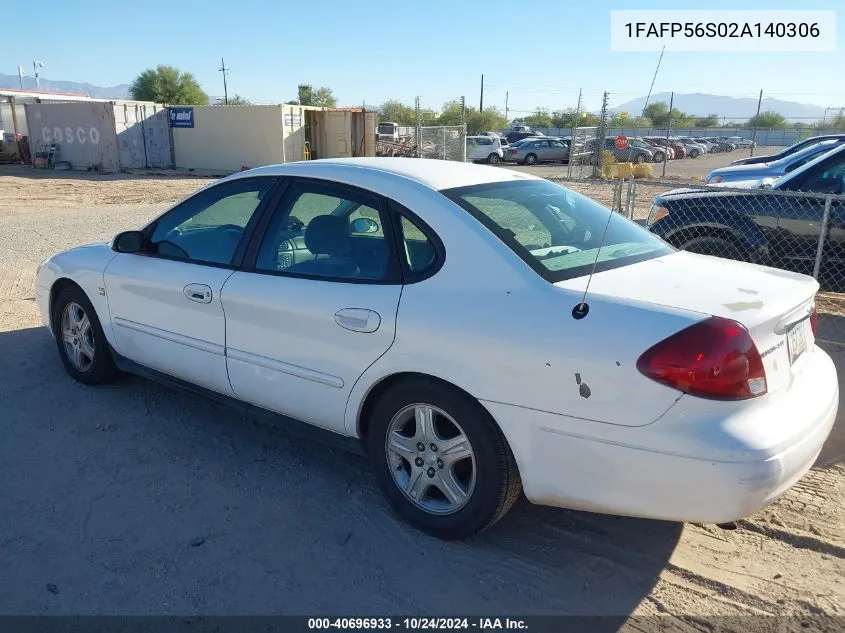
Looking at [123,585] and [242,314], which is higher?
[242,314]

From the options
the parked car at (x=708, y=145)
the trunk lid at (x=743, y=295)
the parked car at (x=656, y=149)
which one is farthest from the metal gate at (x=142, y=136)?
the parked car at (x=708, y=145)

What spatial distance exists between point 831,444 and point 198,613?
3718 millimetres

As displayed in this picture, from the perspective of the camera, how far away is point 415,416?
3.11m

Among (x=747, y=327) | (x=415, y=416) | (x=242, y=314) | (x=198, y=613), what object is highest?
(x=747, y=327)

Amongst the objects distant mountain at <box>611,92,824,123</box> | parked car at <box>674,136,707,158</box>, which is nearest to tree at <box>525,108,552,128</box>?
distant mountain at <box>611,92,824,123</box>

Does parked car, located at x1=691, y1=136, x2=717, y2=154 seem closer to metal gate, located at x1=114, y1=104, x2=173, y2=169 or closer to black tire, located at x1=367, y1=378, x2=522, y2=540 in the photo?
metal gate, located at x1=114, y1=104, x2=173, y2=169

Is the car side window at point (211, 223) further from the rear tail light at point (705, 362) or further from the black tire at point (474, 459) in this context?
the rear tail light at point (705, 362)

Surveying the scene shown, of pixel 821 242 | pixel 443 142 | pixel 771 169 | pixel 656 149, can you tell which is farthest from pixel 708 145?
pixel 821 242

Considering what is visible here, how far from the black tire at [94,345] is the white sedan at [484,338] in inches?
22.3

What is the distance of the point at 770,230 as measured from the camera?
6.34 metres

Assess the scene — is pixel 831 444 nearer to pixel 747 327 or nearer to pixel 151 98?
pixel 747 327

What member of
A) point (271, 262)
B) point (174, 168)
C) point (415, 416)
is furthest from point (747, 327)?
point (174, 168)

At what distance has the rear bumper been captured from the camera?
243cm

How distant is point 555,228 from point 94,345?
330 cm
